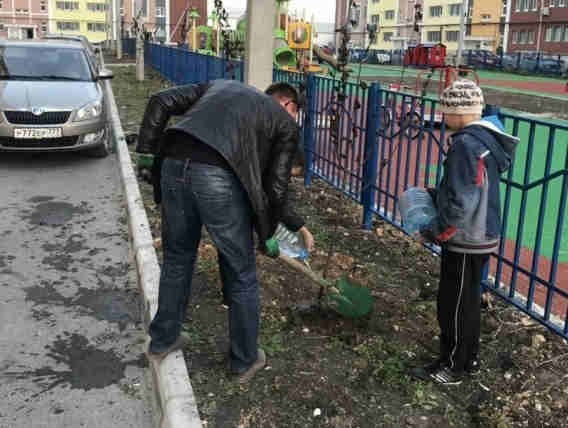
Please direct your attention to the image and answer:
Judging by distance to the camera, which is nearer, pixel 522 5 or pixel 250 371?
pixel 250 371

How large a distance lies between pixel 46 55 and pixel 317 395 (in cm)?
867

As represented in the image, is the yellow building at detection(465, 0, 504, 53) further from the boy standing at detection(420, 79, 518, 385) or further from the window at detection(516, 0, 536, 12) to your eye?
the boy standing at detection(420, 79, 518, 385)

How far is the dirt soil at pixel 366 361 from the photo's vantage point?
10.7 feet

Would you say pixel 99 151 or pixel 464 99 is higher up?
pixel 464 99

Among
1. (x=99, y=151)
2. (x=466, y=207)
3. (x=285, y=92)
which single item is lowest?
(x=99, y=151)

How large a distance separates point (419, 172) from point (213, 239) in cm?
415

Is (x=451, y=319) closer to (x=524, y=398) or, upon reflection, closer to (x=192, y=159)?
(x=524, y=398)

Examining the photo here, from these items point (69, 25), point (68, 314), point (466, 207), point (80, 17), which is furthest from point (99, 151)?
point (69, 25)

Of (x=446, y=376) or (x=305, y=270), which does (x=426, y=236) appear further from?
(x=305, y=270)

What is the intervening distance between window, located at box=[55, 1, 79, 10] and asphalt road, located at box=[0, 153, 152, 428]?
105 metres

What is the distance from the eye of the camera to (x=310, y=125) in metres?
7.68

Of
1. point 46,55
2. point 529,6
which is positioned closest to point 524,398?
point 46,55

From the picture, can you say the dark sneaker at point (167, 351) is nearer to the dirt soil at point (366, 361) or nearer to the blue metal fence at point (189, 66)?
the dirt soil at point (366, 361)

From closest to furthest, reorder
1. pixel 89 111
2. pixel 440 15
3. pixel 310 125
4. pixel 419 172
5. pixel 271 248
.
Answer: pixel 271 248
pixel 419 172
pixel 310 125
pixel 89 111
pixel 440 15
